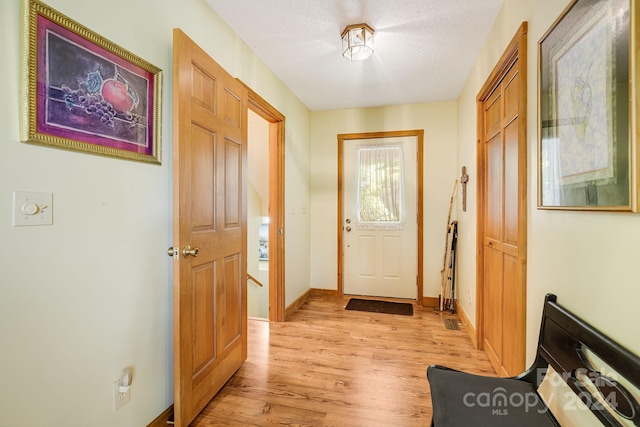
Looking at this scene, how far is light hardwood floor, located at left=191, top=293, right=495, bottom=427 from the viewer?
1677 mm

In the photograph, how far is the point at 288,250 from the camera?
10.6 ft

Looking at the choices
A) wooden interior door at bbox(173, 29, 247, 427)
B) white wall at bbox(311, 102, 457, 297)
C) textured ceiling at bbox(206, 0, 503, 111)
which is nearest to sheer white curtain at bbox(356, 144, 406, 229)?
white wall at bbox(311, 102, 457, 297)

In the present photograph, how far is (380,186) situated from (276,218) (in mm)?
1564

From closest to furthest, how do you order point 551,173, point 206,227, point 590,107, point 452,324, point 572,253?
point 590,107, point 572,253, point 551,173, point 206,227, point 452,324

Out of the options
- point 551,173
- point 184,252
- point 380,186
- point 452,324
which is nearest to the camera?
point 551,173

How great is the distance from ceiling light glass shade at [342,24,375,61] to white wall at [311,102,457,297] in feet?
5.28

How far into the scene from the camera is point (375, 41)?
230cm

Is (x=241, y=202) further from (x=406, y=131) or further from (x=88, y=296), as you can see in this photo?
(x=406, y=131)

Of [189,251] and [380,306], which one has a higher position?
[189,251]

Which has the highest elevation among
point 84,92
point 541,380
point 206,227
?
point 84,92

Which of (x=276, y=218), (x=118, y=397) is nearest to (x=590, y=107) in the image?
(x=118, y=397)

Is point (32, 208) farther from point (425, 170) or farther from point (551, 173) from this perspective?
point (425, 170)

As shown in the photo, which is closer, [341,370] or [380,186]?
[341,370]

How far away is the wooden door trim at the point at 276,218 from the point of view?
302 cm
